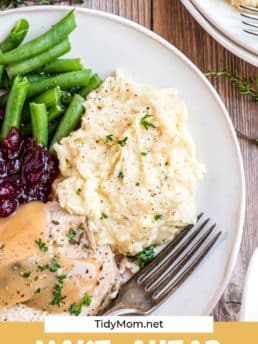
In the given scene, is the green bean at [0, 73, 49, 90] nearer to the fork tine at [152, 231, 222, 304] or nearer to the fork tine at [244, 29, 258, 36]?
the fork tine at [244, 29, 258, 36]

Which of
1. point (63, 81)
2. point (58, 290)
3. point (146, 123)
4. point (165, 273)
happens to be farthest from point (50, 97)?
point (165, 273)

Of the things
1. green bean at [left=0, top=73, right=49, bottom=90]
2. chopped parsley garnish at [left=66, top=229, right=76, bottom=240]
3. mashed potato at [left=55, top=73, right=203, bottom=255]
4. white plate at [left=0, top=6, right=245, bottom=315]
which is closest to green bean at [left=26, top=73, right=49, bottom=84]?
green bean at [left=0, top=73, right=49, bottom=90]

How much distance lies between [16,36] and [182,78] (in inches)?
38.8

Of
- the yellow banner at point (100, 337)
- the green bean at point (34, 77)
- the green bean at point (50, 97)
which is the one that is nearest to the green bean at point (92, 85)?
the green bean at point (50, 97)

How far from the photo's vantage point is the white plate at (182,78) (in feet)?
15.4

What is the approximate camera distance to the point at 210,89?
4723 mm

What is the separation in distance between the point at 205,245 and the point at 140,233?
0.40 metres

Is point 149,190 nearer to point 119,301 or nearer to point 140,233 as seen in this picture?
point 140,233

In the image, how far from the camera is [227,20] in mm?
4824

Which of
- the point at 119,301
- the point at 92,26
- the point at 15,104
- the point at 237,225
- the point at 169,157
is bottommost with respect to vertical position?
the point at 119,301

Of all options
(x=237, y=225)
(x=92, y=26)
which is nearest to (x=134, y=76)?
(x=92, y=26)

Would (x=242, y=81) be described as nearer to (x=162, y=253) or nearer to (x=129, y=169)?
(x=129, y=169)

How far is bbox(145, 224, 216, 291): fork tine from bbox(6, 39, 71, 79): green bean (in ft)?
4.38

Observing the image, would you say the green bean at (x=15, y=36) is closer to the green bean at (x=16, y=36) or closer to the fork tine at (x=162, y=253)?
the green bean at (x=16, y=36)
